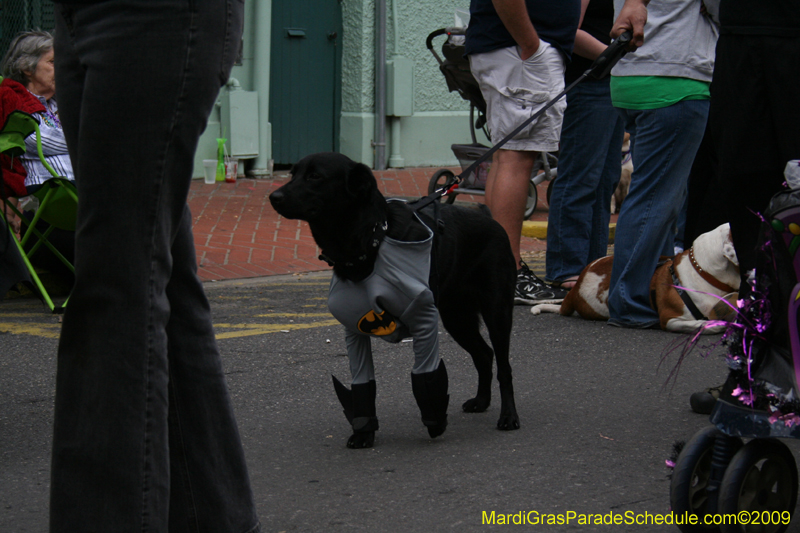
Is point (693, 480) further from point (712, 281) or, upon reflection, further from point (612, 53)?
point (712, 281)

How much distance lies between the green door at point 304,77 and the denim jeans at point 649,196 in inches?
275

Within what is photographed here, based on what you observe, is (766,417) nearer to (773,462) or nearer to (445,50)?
(773,462)

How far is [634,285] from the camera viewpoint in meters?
4.93

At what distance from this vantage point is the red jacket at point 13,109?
17.3 ft

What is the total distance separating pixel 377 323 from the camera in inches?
118

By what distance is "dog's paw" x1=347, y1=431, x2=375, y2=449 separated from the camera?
3107 millimetres

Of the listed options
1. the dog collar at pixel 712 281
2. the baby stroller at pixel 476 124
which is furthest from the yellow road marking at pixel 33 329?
the baby stroller at pixel 476 124

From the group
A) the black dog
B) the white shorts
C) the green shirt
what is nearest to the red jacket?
the white shorts

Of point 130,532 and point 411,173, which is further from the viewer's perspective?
point 411,173

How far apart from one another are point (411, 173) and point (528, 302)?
611cm

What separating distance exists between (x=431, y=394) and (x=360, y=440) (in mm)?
286

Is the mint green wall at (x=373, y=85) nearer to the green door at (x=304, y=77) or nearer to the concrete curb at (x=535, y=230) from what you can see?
the green door at (x=304, y=77)

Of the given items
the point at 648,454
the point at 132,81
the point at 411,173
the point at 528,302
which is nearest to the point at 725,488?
the point at 648,454

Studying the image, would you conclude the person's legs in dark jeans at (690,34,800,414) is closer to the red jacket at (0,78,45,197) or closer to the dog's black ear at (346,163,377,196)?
the dog's black ear at (346,163,377,196)
